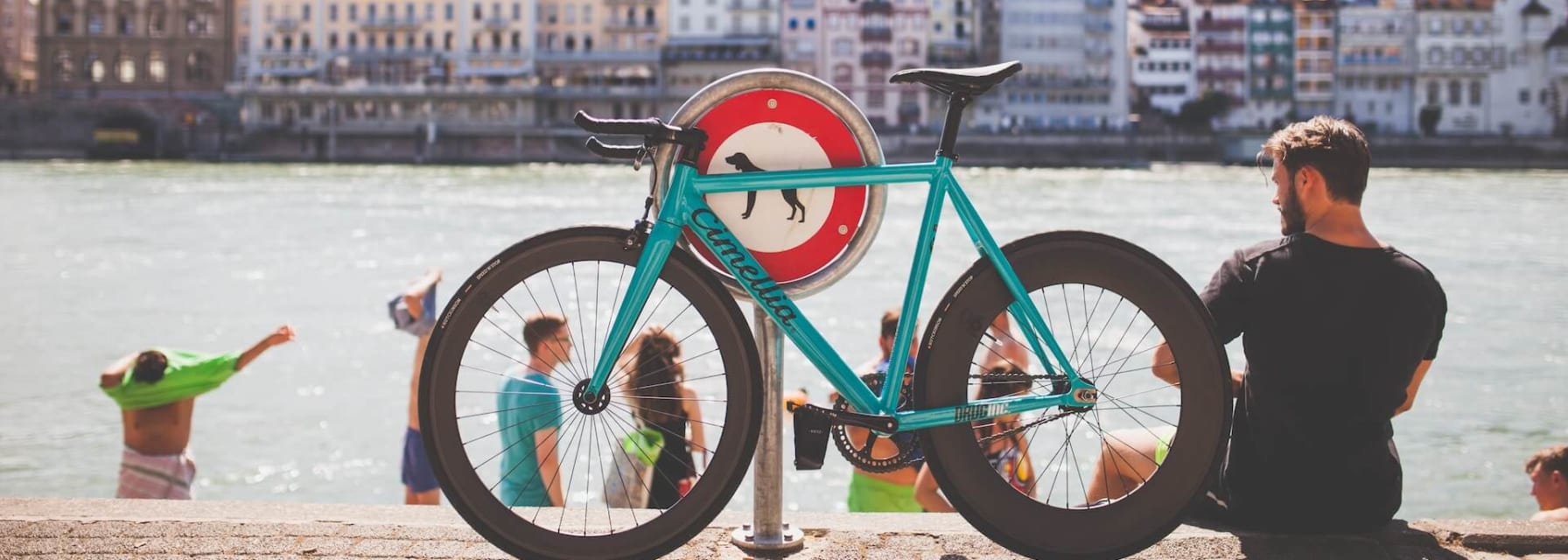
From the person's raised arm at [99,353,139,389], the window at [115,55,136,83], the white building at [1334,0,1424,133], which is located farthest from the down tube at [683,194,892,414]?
the white building at [1334,0,1424,133]

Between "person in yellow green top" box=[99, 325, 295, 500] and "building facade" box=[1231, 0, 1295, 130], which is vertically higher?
"building facade" box=[1231, 0, 1295, 130]

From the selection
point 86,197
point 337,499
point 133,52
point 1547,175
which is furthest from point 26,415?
point 133,52

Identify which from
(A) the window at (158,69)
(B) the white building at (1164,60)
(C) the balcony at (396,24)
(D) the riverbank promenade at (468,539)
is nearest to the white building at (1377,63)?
(B) the white building at (1164,60)

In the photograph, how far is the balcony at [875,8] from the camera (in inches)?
3152

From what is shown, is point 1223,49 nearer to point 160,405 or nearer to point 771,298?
point 160,405

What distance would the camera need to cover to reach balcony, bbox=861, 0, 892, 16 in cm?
8006

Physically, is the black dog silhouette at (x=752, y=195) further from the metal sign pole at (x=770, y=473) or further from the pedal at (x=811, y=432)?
the pedal at (x=811, y=432)

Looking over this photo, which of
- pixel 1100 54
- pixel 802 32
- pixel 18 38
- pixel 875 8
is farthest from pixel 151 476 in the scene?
pixel 18 38

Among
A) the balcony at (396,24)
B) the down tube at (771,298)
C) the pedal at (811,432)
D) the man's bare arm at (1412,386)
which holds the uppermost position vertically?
the balcony at (396,24)

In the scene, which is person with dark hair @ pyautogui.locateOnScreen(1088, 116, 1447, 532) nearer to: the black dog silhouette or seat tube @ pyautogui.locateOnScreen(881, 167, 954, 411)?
seat tube @ pyautogui.locateOnScreen(881, 167, 954, 411)

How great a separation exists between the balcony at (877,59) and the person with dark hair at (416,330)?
7498cm

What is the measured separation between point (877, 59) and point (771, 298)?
78732 mm

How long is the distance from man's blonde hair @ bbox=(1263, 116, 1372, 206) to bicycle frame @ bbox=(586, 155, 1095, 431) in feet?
2.00

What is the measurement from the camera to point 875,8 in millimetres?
80125
